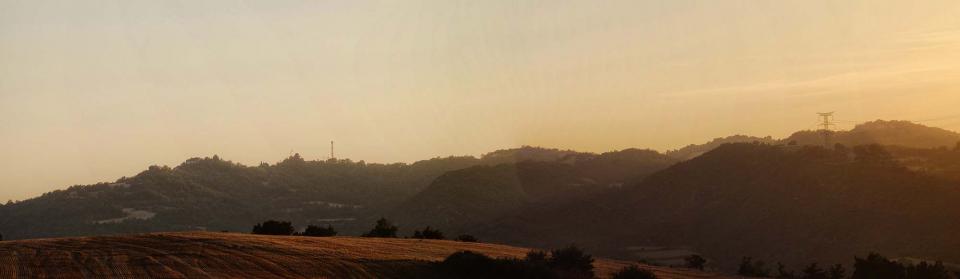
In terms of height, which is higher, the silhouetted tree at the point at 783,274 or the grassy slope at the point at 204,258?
the grassy slope at the point at 204,258

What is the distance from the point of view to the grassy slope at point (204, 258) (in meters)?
37.9

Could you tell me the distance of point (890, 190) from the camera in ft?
425

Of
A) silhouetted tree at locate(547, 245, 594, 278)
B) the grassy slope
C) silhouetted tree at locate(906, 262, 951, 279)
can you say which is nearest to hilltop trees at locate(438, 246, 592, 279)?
silhouetted tree at locate(547, 245, 594, 278)

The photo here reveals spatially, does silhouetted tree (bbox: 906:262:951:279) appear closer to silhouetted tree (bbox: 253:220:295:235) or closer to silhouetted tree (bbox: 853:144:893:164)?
silhouetted tree (bbox: 253:220:295:235)

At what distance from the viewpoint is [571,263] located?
47594 millimetres

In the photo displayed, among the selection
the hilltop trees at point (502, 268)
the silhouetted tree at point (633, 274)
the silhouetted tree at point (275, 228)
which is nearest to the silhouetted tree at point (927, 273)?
the silhouetted tree at point (633, 274)

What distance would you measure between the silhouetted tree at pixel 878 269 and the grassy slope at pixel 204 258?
1884 centimetres

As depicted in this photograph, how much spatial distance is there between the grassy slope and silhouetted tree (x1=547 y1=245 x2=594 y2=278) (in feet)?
3.68

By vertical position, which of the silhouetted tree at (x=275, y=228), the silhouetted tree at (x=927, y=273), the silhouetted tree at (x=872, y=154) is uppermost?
the silhouetted tree at (x=872, y=154)

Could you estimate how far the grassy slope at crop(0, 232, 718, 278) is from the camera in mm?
37875

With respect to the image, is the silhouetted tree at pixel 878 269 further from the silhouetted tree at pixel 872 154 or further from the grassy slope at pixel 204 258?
the silhouetted tree at pixel 872 154

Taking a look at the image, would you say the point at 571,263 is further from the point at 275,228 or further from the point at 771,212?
the point at 771,212

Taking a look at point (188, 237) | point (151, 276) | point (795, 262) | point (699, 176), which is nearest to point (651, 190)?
point (699, 176)

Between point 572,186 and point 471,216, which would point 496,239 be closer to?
point 471,216
